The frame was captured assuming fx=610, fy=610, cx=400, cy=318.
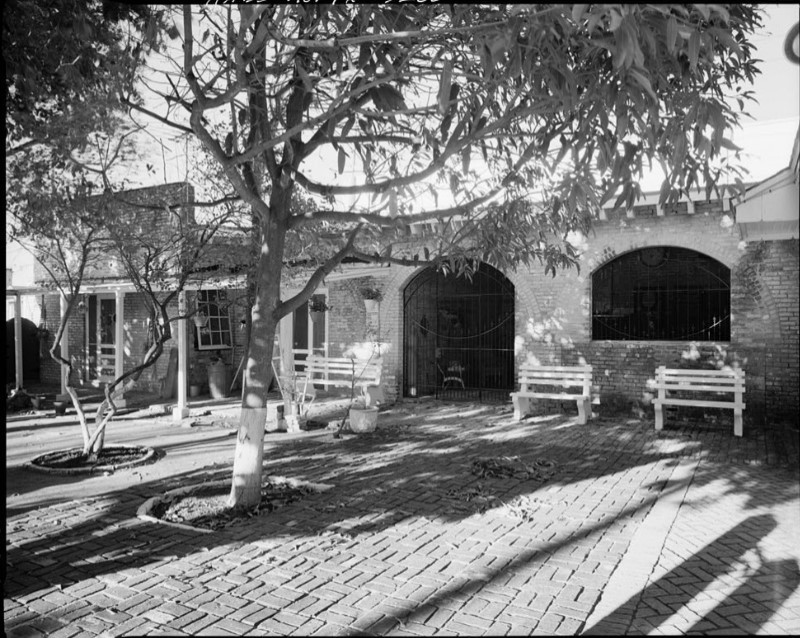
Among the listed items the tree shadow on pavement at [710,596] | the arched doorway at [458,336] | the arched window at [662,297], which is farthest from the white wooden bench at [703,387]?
the tree shadow on pavement at [710,596]

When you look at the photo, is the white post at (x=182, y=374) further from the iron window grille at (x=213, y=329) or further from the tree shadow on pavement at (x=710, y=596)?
the tree shadow on pavement at (x=710, y=596)

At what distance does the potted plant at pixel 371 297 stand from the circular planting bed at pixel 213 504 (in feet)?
23.7

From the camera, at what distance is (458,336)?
46.1ft

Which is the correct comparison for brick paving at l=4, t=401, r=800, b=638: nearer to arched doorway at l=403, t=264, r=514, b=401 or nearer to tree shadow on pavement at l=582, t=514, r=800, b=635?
tree shadow on pavement at l=582, t=514, r=800, b=635

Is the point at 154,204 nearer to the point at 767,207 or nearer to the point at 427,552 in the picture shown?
the point at 427,552

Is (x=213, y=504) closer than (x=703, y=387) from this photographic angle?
Yes

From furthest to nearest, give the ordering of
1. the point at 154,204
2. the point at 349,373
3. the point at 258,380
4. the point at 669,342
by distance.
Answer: the point at 349,373 → the point at 669,342 → the point at 154,204 → the point at 258,380

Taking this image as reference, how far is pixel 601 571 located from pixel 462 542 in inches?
41.8

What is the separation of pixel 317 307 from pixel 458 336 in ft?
12.0

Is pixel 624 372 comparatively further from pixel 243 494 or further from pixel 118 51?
pixel 118 51

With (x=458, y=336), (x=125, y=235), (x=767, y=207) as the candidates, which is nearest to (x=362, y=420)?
(x=125, y=235)

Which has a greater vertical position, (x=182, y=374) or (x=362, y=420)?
(x=182, y=374)

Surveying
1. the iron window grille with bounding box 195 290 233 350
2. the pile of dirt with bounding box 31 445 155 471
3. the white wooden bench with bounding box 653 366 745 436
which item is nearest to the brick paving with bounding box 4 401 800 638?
the pile of dirt with bounding box 31 445 155 471

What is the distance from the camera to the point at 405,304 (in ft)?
44.7
